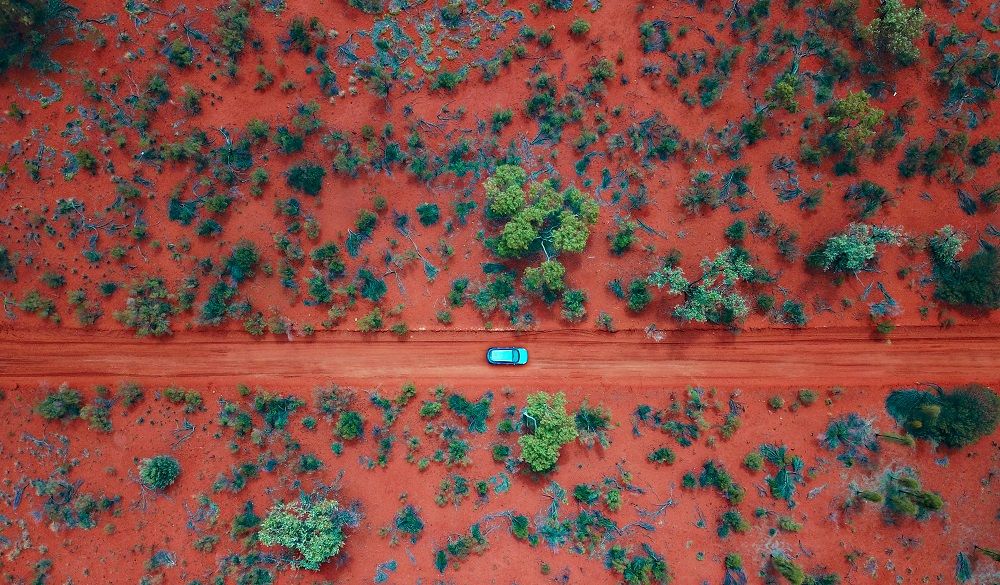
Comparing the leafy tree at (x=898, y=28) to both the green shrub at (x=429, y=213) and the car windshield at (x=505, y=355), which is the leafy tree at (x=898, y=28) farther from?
the car windshield at (x=505, y=355)

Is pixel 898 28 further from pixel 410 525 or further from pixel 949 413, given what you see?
pixel 410 525

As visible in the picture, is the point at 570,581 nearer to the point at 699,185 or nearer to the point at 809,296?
the point at 809,296

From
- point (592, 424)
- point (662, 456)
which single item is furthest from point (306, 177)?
point (662, 456)

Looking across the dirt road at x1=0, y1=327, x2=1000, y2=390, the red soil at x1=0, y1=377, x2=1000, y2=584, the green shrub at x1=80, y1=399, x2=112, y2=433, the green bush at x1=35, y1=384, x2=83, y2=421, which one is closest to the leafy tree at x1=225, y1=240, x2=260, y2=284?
the dirt road at x1=0, y1=327, x2=1000, y2=390

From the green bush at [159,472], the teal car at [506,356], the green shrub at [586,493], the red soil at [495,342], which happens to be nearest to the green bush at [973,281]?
the red soil at [495,342]

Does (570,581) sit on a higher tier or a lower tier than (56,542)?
lower

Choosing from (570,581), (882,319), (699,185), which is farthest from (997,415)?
(570,581)

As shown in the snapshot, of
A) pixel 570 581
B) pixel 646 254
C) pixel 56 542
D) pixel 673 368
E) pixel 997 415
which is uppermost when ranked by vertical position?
pixel 646 254
